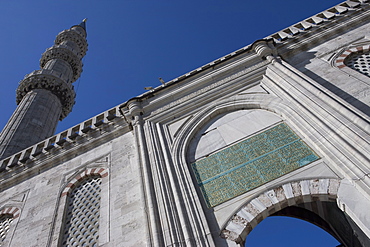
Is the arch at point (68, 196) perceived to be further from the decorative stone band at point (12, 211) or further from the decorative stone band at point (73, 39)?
the decorative stone band at point (73, 39)

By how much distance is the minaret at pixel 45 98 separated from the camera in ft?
48.0

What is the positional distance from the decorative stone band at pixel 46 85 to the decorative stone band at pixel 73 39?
606 cm

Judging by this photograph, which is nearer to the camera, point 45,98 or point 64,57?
point 45,98

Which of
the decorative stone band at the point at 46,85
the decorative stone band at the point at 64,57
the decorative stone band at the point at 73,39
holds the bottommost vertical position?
the decorative stone band at the point at 46,85

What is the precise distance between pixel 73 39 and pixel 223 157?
21.1 metres

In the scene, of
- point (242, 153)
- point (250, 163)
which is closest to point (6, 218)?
point (242, 153)

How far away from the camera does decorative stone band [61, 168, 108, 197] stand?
25.4ft

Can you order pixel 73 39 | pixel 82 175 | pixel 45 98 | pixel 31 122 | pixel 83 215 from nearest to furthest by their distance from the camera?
pixel 83 215 < pixel 82 175 < pixel 31 122 < pixel 45 98 < pixel 73 39

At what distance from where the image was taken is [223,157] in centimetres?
650

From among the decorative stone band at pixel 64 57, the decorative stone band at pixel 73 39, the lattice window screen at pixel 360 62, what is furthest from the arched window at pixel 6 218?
the decorative stone band at pixel 73 39

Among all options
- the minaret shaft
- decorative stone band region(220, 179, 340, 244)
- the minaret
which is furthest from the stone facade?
the minaret

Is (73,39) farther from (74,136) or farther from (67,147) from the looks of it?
(67,147)

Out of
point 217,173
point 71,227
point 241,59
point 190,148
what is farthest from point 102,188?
point 241,59

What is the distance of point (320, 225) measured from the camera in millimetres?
7379
